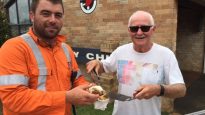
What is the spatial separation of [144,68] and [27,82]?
1156 mm

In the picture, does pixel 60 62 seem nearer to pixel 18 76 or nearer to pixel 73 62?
pixel 73 62

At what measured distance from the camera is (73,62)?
260cm

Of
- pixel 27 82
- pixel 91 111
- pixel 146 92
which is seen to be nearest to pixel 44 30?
pixel 27 82

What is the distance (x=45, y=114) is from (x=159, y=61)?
1.19m

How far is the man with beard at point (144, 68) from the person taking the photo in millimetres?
2549

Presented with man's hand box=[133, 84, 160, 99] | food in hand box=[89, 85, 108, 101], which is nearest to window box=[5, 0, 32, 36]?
food in hand box=[89, 85, 108, 101]

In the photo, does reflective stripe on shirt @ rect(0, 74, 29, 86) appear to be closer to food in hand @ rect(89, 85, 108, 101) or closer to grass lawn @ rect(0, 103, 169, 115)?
food in hand @ rect(89, 85, 108, 101)

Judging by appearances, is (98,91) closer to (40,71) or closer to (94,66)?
(40,71)

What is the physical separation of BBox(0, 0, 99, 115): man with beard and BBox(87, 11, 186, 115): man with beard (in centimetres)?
52

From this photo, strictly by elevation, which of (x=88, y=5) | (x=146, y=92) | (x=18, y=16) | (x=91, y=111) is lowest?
(x=91, y=111)

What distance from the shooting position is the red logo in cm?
800

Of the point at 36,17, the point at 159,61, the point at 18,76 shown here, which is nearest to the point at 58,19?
the point at 36,17

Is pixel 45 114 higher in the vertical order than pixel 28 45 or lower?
lower

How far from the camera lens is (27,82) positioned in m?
2.07
